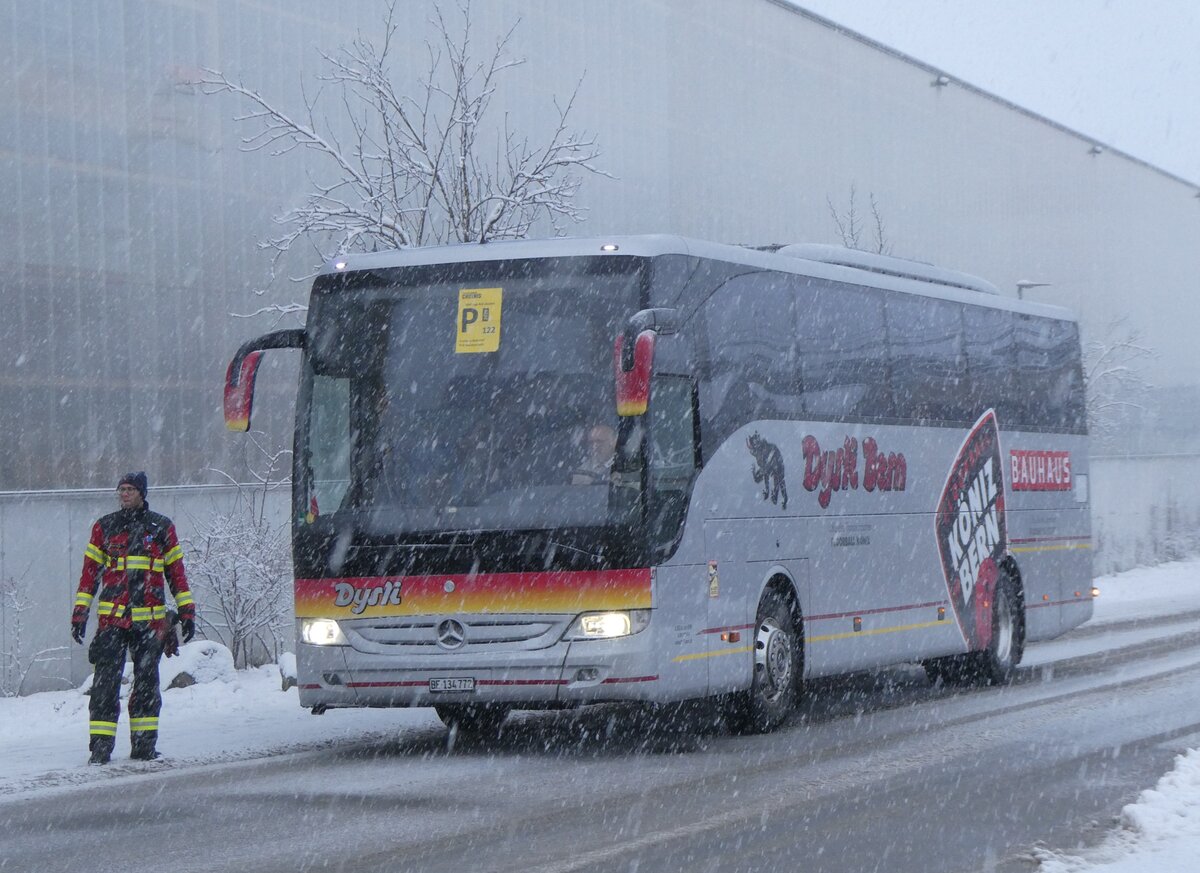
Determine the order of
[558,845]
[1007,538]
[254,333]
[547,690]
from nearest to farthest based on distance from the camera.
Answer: [558,845], [547,690], [1007,538], [254,333]

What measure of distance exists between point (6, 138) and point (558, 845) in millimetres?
12575

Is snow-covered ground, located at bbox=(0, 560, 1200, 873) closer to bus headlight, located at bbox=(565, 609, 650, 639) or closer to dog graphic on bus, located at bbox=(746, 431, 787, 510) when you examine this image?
bus headlight, located at bbox=(565, 609, 650, 639)

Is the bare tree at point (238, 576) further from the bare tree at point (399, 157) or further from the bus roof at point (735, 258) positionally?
the bus roof at point (735, 258)

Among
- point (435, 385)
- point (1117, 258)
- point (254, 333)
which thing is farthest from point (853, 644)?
point (1117, 258)

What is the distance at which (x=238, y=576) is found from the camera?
18984 millimetres

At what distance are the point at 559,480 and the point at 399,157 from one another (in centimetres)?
1041

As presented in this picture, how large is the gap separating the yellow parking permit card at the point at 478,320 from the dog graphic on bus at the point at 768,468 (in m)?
2.16

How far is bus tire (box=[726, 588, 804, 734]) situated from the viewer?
13.4 meters

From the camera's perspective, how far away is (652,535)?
12094 mm

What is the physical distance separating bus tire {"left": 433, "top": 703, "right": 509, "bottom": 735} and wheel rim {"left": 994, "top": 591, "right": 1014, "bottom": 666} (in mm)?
5887

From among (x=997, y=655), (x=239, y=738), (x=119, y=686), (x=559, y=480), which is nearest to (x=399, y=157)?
(x=997, y=655)

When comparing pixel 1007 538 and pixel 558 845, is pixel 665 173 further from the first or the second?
pixel 558 845

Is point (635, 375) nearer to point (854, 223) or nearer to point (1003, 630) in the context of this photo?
point (1003, 630)

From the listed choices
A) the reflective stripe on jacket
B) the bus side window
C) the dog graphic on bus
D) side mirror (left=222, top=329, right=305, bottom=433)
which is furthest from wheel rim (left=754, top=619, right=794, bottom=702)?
the reflective stripe on jacket
